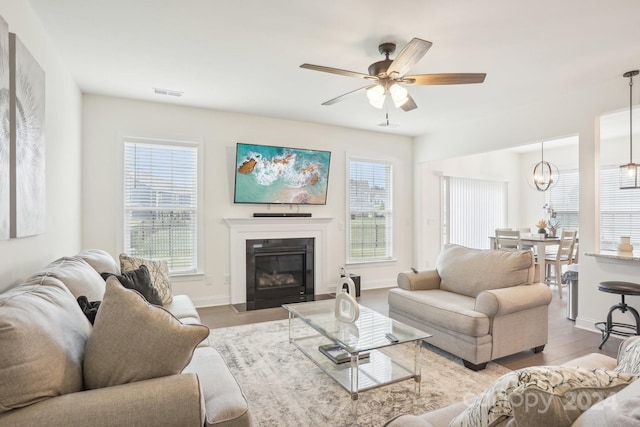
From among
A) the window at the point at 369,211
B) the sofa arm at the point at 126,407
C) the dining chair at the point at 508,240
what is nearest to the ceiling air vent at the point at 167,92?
the window at the point at 369,211

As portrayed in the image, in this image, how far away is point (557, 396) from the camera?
81cm

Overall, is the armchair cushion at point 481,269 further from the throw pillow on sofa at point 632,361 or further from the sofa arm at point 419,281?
the throw pillow on sofa at point 632,361

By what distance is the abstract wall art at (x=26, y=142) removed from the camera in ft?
6.47

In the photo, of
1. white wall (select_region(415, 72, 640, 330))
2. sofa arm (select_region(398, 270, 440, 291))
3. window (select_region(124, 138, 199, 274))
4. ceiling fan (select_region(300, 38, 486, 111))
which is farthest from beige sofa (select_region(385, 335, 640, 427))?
window (select_region(124, 138, 199, 274))

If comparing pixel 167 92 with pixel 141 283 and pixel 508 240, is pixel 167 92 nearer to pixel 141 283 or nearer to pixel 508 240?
pixel 141 283

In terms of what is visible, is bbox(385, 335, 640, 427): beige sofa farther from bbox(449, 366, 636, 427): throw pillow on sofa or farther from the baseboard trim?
the baseboard trim

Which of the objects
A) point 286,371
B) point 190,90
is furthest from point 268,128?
point 286,371

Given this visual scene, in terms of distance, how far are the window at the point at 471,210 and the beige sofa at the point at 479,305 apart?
3.22m

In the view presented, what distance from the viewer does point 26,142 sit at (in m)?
2.15

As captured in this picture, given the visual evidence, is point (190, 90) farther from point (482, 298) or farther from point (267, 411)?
point (482, 298)

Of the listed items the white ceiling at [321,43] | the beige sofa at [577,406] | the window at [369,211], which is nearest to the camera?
the beige sofa at [577,406]

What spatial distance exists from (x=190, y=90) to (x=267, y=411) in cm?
346

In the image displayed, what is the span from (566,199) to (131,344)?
861 cm

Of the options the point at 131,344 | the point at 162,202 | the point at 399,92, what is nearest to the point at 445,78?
the point at 399,92
